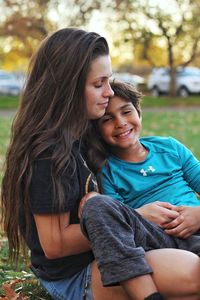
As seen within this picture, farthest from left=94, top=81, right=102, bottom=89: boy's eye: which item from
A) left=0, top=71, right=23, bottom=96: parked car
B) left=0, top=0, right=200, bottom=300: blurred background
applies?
left=0, top=71, right=23, bottom=96: parked car

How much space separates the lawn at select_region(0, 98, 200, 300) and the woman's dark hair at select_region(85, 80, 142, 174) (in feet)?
2.61

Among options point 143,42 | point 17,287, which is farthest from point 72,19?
point 17,287

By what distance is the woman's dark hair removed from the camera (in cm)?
292

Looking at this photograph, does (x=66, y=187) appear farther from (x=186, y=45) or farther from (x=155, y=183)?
(x=186, y=45)

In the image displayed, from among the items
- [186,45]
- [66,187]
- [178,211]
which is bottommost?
[186,45]

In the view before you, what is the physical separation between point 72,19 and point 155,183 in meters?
23.9

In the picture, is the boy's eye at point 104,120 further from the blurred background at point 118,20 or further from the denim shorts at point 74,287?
the blurred background at point 118,20

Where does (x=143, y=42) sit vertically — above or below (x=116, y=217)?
below

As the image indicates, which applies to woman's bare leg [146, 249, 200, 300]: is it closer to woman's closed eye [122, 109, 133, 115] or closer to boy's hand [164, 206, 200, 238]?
boy's hand [164, 206, 200, 238]

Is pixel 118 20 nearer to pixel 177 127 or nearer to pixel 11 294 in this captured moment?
pixel 177 127

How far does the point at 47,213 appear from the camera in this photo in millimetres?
2486

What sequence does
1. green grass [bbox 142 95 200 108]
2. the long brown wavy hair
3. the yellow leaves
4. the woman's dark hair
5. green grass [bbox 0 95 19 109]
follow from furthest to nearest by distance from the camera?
green grass [bbox 142 95 200 108] < green grass [bbox 0 95 19 109] < the yellow leaves < the woman's dark hair < the long brown wavy hair

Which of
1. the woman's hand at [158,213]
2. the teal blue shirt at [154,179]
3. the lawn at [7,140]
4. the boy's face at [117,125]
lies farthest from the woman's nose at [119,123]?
the lawn at [7,140]

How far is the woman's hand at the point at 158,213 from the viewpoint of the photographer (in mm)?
2727
